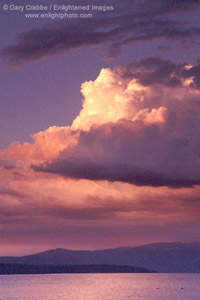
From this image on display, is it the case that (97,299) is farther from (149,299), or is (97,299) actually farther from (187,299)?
(187,299)

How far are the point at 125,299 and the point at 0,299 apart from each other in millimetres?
48437

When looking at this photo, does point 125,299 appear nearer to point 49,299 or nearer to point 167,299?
point 167,299

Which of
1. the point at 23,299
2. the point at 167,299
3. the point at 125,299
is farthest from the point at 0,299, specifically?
the point at 167,299

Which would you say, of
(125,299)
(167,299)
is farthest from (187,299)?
(125,299)

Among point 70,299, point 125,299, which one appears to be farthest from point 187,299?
point 70,299

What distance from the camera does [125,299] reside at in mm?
183250

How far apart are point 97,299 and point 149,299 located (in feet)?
66.0

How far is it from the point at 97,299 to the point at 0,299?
3770 centimetres

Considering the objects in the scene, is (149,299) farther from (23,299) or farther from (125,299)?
(23,299)

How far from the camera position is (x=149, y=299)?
184625 millimetres

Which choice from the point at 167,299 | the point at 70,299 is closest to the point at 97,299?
the point at 70,299

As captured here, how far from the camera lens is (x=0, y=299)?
609 ft

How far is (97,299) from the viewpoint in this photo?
602ft

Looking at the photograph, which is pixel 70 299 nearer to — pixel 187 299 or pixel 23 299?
pixel 23 299
